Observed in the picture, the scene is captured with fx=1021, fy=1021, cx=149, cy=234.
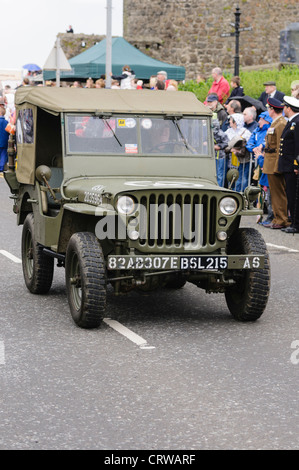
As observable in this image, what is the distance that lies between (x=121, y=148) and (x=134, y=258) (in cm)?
169

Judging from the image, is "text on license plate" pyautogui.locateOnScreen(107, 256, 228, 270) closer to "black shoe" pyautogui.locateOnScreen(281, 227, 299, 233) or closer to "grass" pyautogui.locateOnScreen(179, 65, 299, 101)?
"black shoe" pyautogui.locateOnScreen(281, 227, 299, 233)

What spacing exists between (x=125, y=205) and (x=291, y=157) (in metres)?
7.87

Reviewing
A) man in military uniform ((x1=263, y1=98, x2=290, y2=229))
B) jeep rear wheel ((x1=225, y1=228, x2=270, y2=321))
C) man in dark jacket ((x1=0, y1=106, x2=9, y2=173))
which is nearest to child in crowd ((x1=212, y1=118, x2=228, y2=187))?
man in military uniform ((x1=263, y1=98, x2=290, y2=229))

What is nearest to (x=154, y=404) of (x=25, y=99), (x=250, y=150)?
(x=25, y=99)

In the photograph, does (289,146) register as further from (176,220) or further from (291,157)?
(176,220)

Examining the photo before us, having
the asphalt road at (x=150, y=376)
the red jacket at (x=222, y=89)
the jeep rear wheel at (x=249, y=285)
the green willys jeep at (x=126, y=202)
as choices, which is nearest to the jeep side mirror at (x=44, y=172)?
the green willys jeep at (x=126, y=202)

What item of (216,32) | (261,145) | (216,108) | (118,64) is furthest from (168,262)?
(216,32)

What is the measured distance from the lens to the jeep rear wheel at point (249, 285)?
838 cm

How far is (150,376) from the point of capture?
670cm

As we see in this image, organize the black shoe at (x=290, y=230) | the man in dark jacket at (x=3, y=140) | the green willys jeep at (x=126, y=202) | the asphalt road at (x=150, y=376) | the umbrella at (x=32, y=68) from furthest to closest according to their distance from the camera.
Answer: the umbrella at (x=32, y=68)
the man in dark jacket at (x=3, y=140)
the black shoe at (x=290, y=230)
the green willys jeep at (x=126, y=202)
the asphalt road at (x=150, y=376)

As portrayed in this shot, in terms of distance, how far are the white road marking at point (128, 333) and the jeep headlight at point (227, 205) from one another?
1247 millimetres

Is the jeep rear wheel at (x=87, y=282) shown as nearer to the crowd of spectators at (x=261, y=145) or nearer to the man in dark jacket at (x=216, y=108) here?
the crowd of spectators at (x=261, y=145)

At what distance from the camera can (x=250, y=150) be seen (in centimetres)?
1731
